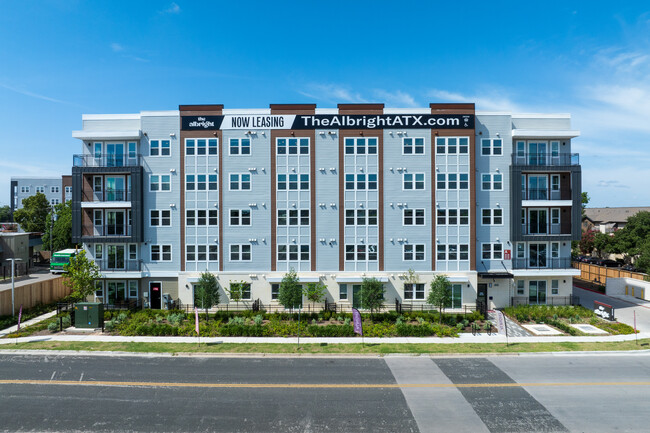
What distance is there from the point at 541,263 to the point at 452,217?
28.6 feet

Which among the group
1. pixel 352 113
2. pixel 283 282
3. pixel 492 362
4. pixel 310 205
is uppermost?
pixel 352 113

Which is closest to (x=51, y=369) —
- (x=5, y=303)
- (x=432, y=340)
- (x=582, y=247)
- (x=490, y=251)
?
(x=5, y=303)

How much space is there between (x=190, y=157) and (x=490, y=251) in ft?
85.8

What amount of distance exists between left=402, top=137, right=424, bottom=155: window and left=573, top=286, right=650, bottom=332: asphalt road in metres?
19.4

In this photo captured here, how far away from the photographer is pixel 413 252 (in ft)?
98.1

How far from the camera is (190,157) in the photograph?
1185 inches

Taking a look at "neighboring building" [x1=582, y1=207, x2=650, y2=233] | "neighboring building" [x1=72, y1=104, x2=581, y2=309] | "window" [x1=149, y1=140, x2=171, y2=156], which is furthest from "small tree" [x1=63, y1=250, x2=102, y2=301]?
"neighboring building" [x1=582, y1=207, x2=650, y2=233]

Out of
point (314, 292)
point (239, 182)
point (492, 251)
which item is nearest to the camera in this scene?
point (314, 292)

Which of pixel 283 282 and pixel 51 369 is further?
pixel 283 282

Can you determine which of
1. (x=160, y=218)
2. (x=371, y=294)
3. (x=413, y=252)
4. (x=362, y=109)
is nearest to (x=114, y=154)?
(x=160, y=218)

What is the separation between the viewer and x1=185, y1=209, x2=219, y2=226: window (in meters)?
30.1

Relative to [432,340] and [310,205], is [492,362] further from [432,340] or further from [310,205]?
[310,205]

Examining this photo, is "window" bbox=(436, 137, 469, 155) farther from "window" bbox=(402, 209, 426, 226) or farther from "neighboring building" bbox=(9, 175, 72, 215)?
"neighboring building" bbox=(9, 175, 72, 215)

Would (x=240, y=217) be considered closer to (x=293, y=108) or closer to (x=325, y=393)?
(x=293, y=108)
